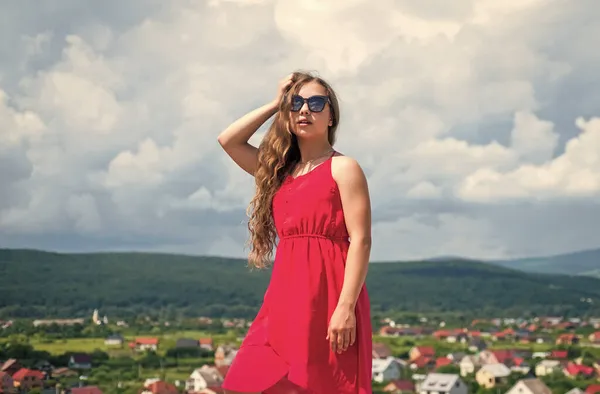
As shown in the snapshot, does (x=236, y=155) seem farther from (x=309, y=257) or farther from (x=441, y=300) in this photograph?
(x=441, y=300)

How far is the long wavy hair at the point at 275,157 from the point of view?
Result: 2330mm

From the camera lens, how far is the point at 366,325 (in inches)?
90.4

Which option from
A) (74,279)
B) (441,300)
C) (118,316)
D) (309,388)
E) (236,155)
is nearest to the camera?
(309,388)

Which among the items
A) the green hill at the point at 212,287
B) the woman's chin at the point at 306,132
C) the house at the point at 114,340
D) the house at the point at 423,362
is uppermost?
the green hill at the point at 212,287

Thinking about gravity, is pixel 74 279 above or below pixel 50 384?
above

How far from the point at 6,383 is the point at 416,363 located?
1244 cm

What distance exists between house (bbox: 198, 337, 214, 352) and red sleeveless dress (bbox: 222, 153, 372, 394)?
2722cm

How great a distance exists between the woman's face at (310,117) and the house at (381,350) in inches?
994

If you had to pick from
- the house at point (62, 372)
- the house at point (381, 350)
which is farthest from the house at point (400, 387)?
the house at point (62, 372)

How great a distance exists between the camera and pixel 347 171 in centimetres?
225

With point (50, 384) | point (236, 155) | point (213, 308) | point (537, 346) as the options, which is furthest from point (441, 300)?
point (236, 155)

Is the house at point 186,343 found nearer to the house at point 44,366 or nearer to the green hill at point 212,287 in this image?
the green hill at point 212,287

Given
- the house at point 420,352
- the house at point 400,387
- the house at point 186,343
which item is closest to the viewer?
the house at point 400,387

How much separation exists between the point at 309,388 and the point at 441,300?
4414 centimetres
